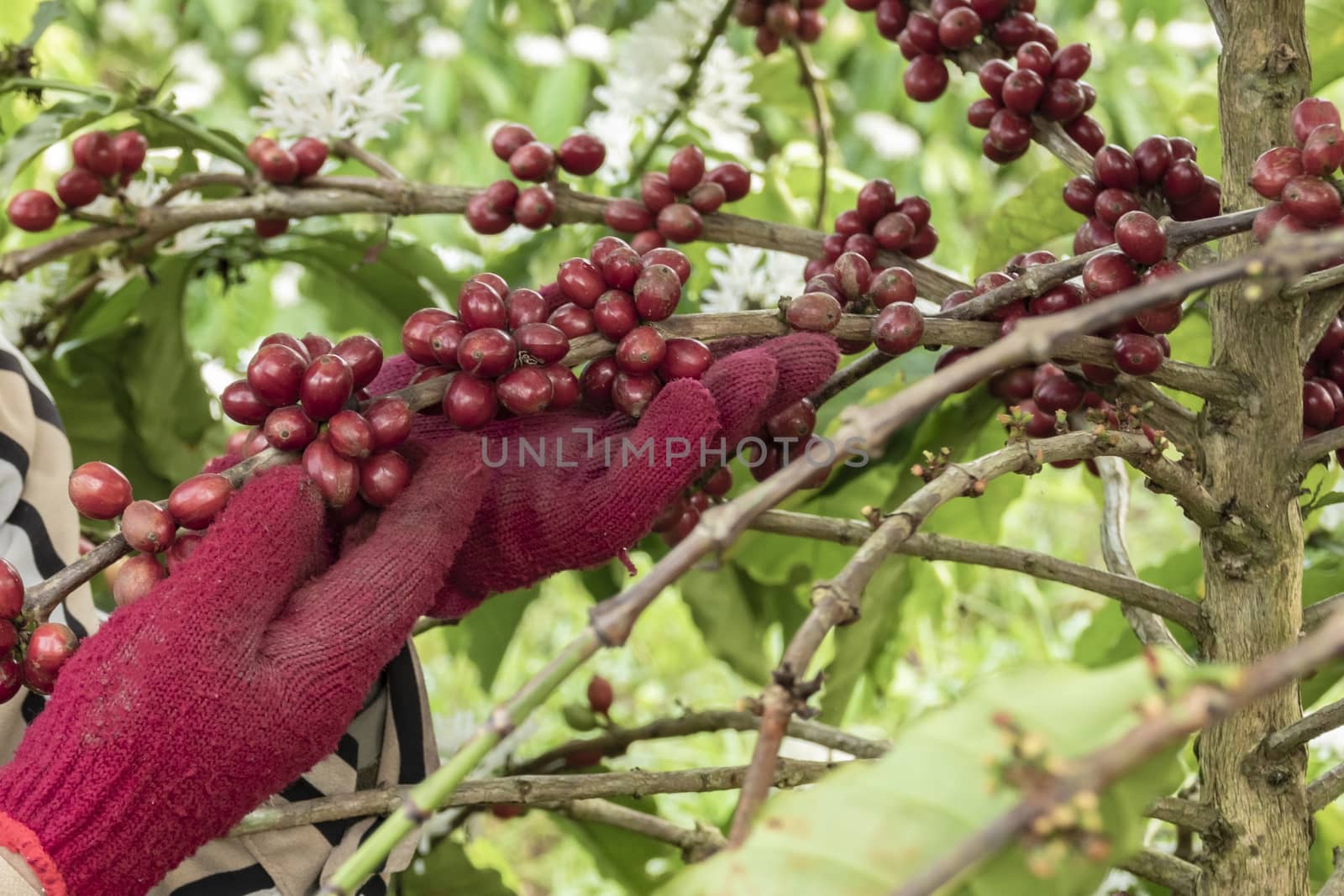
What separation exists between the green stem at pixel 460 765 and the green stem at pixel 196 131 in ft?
2.20

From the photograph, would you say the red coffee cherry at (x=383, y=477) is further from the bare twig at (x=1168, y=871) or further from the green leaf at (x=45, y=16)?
the green leaf at (x=45, y=16)

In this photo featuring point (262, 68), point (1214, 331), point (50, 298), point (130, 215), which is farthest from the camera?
point (262, 68)

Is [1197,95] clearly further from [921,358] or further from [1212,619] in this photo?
[1212,619]

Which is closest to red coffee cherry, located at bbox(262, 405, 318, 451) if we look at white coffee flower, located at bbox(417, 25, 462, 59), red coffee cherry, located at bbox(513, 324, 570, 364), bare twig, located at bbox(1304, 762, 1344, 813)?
red coffee cherry, located at bbox(513, 324, 570, 364)

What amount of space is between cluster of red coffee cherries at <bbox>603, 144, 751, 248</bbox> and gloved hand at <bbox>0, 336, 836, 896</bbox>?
193mm

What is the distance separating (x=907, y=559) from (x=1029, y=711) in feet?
2.08

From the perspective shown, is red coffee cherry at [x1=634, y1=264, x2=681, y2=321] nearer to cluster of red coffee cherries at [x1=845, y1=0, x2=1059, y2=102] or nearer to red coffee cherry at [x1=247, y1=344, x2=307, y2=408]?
red coffee cherry at [x1=247, y1=344, x2=307, y2=408]

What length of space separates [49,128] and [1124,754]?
0.86 metres

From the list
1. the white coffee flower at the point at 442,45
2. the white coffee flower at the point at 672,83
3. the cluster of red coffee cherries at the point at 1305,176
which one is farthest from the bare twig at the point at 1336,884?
the white coffee flower at the point at 442,45

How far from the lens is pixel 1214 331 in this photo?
2.18ft

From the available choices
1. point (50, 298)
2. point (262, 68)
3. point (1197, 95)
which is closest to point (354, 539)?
point (50, 298)

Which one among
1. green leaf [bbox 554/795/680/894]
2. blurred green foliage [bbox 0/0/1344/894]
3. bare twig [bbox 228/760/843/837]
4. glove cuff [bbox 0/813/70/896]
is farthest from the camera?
green leaf [bbox 554/795/680/894]

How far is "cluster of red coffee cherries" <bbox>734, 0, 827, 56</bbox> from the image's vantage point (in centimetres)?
103

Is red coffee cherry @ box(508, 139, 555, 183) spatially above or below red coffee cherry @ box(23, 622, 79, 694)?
above
